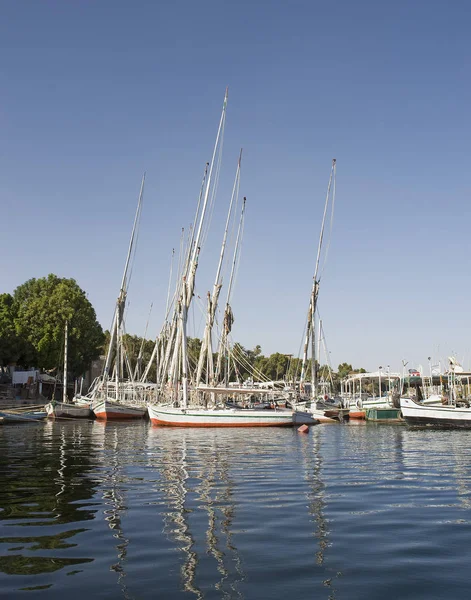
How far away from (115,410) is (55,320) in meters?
30.9

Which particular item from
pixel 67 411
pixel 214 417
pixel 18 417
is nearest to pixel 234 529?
pixel 214 417

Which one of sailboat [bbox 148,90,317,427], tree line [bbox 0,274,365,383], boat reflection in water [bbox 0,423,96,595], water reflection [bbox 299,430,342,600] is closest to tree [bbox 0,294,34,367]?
tree line [bbox 0,274,365,383]

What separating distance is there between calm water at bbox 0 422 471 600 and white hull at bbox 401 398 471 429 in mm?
31370

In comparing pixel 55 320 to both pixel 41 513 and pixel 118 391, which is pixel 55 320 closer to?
pixel 118 391

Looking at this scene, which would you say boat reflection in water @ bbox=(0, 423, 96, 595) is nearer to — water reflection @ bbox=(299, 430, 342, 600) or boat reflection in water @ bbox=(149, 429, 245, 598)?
boat reflection in water @ bbox=(149, 429, 245, 598)

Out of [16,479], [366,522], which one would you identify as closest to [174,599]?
[366,522]

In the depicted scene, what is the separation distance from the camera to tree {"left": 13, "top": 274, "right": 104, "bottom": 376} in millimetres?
87188

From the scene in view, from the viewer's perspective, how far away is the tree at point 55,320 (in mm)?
87188

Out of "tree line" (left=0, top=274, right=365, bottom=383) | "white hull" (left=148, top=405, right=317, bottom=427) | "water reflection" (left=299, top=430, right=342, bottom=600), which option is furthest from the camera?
"tree line" (left=0, top=274, right=365, bottom=383)

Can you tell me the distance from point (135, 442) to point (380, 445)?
13434 mm

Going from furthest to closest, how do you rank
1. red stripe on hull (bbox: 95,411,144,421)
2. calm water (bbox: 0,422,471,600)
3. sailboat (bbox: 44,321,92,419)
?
red stripe on hull (bbox: 95,411,144,421) → sailboat (bbox: 44,321,92,419) → calm water (bbox: 0,422,471,600)

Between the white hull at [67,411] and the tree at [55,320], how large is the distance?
76.3 ft

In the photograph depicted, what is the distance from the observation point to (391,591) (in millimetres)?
7691

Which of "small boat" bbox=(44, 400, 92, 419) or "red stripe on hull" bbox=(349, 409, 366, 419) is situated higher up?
"red stripe on hull" bbox=(349, 409, 366, 419)
